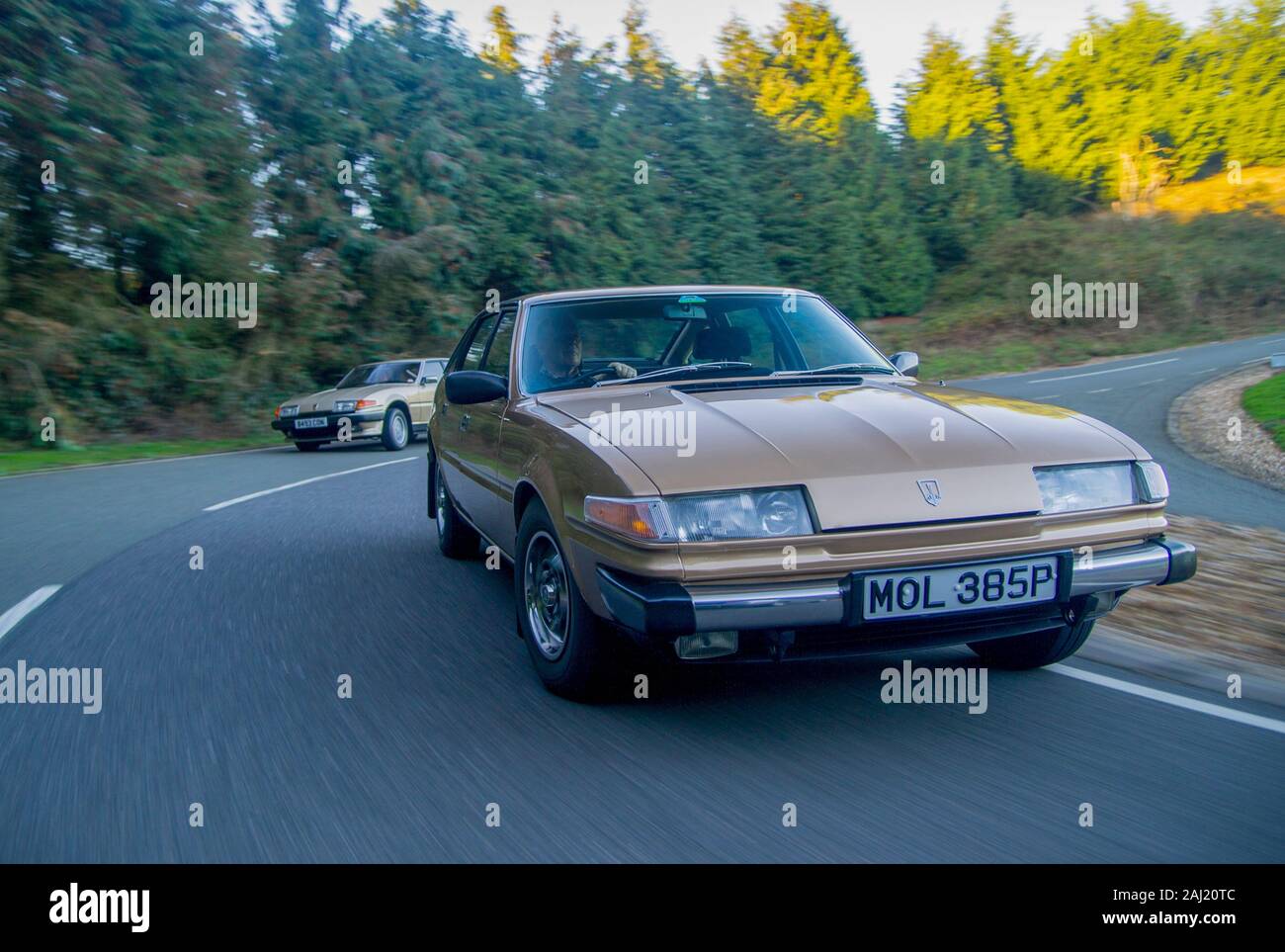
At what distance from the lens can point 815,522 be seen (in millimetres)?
3414

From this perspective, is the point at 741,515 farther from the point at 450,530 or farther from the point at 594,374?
the point at 450,530

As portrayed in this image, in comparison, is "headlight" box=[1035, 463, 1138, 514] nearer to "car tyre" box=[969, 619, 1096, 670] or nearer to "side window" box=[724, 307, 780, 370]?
"car tyre" box=[969, 619, 1096, 670]

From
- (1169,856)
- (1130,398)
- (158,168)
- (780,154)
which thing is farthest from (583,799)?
(780,154)

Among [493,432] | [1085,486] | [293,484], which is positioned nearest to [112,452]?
[293,484]

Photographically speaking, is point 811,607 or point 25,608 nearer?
point 811,607

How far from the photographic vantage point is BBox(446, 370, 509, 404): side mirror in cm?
500

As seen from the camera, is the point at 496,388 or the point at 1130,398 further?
the point at 1130,398

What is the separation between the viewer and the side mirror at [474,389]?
16.4ft

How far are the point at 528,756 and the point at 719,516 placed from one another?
3.28 feet

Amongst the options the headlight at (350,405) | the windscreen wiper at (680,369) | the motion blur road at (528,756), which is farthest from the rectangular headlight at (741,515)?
the headlight at (350,405)

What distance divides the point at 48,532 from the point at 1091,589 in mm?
8025

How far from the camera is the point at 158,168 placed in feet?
62.9

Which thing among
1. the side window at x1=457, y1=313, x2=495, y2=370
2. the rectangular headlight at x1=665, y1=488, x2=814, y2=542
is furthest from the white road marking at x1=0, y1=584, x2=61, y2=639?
the rectangular headlight at x1=665, y1=488, x2=814, y2=542
